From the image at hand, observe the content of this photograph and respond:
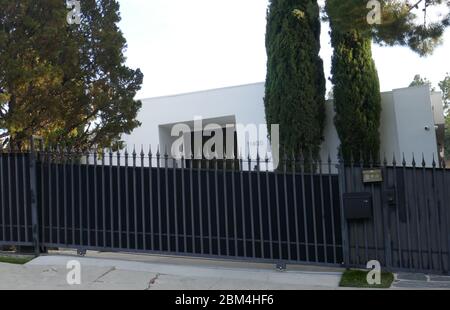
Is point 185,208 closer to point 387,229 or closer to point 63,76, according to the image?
point 387,229

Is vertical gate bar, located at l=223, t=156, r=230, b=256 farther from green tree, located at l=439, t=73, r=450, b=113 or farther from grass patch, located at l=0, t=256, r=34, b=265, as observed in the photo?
green tree, located at l=439, t=73, r=450, b=113

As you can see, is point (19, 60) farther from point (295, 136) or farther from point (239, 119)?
point (239, 119)

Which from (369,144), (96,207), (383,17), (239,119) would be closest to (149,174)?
(96,207)

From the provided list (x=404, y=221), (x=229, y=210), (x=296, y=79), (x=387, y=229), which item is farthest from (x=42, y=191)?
(x=296, y=79)

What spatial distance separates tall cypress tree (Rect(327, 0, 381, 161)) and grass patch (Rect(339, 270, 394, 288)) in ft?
18.4

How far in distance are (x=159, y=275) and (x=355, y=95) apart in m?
7.45

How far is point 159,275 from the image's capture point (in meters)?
6.52

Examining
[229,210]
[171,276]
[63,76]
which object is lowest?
[171,276]

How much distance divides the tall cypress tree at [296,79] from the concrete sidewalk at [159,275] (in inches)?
215

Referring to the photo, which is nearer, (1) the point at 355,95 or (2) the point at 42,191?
(2) the point at 42,191

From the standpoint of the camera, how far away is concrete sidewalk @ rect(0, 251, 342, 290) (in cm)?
606

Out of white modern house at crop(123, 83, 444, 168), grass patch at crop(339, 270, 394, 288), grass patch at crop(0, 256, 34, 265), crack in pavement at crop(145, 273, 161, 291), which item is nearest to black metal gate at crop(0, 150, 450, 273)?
grass patch at crop(339, 270, 394, 288)

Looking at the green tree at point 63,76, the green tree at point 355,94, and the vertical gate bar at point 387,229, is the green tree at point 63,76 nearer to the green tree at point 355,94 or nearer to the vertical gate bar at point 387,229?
the green tree at point 355,94

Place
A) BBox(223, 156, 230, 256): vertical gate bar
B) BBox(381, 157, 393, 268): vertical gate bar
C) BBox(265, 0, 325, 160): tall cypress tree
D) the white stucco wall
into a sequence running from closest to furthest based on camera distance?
1. BBox(381, 157, 393, 268): vertical gate bar
2. BBox(223, 156, 230, 256): vertical gate bar
3. BBox(265, 0, 325, 160): tall cypress tree
4. the white stucco wall
